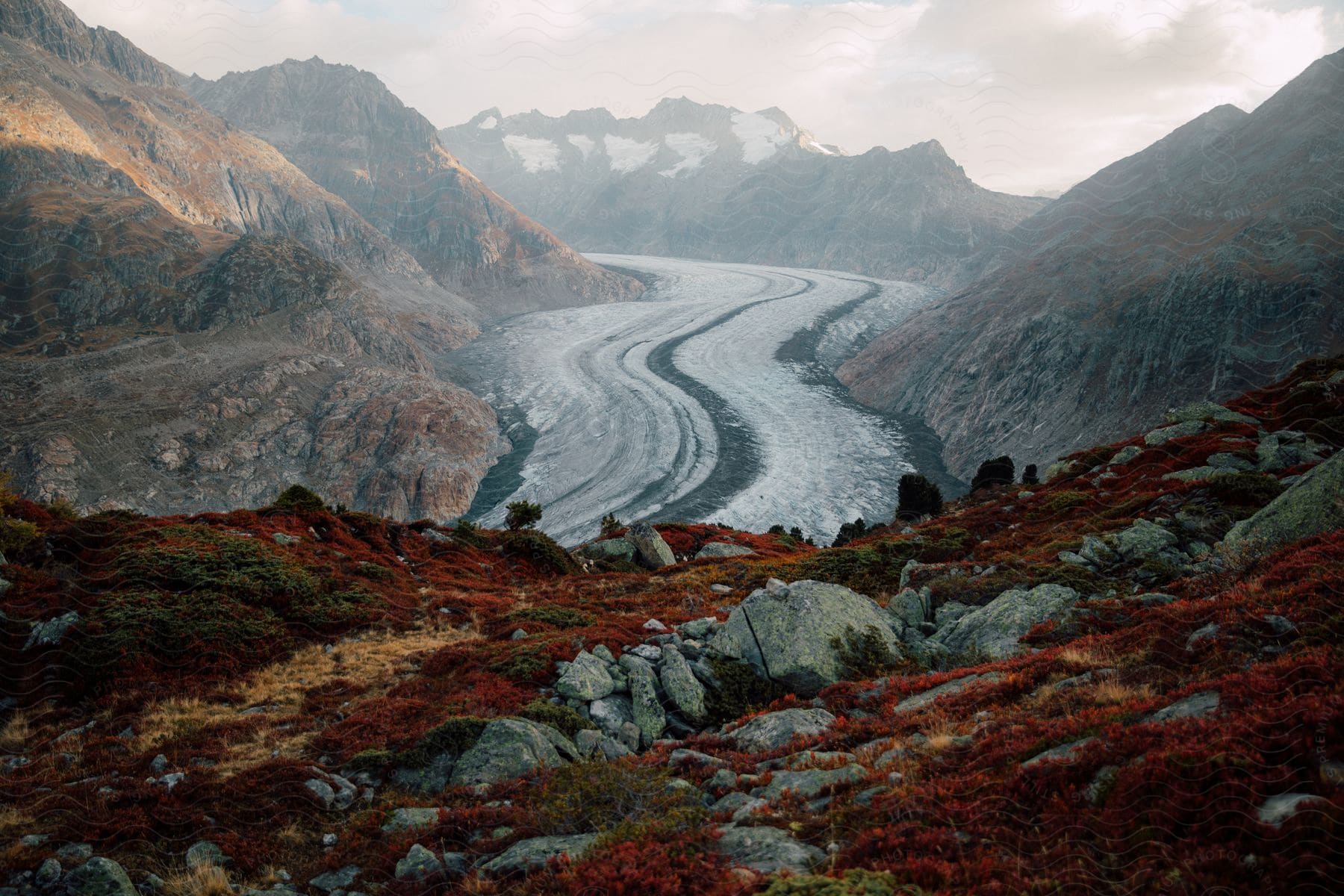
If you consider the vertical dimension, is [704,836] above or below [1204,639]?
below

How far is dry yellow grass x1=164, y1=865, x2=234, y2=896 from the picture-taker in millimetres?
7492

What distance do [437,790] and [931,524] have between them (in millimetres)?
23906

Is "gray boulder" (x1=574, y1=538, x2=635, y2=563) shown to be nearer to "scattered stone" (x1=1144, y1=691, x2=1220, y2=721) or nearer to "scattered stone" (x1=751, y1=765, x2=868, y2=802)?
"scattered stone" (x1=751, y1=765, x2=868, y2=802)

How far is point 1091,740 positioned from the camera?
20.6 ft

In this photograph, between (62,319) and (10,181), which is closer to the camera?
(62,319)

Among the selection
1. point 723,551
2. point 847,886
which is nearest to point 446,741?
point 847,886

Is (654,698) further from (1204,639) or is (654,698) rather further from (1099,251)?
(1099,251)

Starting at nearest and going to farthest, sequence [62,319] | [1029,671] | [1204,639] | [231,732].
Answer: [1204,639]
[1029,671]
[231,732]
[62,319]

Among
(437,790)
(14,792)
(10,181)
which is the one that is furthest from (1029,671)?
(10,181)

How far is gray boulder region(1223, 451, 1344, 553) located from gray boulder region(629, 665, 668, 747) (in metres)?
12.6

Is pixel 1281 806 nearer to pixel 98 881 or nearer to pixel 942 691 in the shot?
pixel 942 691

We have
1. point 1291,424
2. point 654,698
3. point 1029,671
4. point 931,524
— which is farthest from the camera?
point 931,524

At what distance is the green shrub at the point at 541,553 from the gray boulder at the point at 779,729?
2065cm

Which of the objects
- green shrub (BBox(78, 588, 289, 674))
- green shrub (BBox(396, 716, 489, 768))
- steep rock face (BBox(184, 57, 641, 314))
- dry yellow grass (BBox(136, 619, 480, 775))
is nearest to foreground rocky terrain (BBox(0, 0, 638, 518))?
steep rock face (BBox(184, 57, 641, 314))
